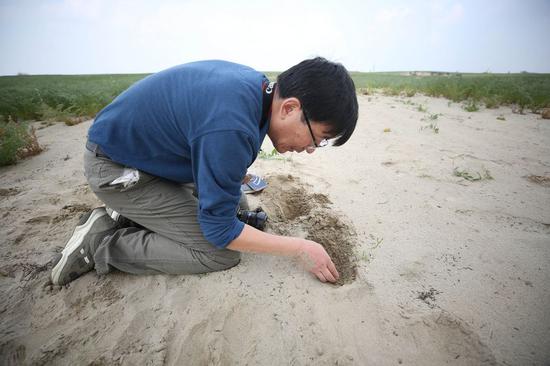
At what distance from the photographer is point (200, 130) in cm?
117

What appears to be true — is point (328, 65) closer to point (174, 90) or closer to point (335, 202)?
point (174, 90)

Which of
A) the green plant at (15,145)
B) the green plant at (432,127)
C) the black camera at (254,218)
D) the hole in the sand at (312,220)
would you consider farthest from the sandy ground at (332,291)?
the green plant at (432,127)

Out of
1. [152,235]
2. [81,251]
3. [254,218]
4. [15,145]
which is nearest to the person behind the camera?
[81,251]

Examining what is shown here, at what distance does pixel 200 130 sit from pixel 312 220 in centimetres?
125

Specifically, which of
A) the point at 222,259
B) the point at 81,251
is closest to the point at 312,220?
the point at 222,259

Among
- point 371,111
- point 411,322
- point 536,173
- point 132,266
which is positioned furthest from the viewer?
point 371,111

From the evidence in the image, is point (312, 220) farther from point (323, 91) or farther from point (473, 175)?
point (473, 175)

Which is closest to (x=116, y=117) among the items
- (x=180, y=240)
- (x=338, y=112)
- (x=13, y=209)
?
(x=180, y=240)

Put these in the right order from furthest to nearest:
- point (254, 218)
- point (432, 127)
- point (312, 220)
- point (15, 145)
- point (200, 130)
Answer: point (432, 127)
point (15, 145)
point (312, 220)
point (254, 218)
point (200, 130)

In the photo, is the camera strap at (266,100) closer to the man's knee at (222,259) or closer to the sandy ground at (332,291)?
the man's knee at (222,259)

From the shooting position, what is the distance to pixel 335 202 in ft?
7.74

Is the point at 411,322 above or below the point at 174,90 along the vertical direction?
below

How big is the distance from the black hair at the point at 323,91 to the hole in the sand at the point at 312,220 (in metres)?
0.89

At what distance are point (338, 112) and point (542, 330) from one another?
141 cm
